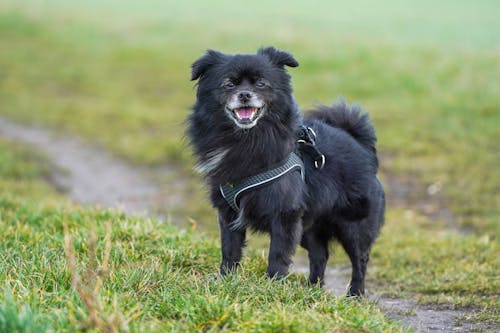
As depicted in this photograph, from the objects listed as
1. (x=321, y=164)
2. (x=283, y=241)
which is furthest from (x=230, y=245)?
(x=321, y=164)

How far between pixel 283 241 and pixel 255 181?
422 mm

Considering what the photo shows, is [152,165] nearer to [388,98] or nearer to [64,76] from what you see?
[388,98]

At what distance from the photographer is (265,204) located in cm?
430

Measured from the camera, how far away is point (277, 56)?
4.51m

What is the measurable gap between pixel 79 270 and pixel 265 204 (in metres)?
1.23

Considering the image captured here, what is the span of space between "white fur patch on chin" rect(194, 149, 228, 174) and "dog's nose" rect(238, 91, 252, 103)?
1.31ft

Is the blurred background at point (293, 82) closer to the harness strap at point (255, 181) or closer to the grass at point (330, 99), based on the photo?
the grass at point (330, 99)

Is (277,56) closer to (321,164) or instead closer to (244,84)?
(244,84)

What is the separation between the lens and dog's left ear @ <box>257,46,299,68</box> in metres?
4.51

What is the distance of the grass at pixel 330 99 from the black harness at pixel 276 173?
0.52m

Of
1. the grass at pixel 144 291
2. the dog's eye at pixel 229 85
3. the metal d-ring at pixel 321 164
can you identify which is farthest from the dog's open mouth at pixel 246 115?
the grass at pixel 144 291

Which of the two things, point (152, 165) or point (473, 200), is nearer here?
point (473, 200)

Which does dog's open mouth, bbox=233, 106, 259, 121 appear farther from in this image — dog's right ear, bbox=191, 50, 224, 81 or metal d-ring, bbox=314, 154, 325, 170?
metal d-ring, bbox=314, 154, 325, 170

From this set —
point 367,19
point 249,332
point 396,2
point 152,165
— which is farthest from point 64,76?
point 396,2
